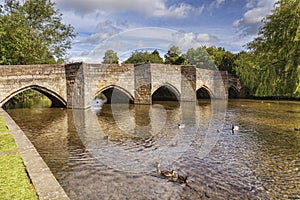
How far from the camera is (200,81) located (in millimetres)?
22266

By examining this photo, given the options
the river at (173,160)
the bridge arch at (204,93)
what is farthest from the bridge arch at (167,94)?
the river at (173,160)

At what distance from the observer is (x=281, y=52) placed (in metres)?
16.1

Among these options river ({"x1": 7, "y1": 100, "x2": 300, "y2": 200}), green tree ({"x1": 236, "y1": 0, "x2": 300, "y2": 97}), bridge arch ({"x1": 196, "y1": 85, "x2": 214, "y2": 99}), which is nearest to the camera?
river ({"x1": 7, "y1": 100, "x2": 300, "y2": 200})

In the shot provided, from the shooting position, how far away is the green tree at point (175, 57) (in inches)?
1716

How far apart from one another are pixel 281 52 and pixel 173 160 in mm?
14519

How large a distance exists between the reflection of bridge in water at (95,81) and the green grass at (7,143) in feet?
29.9

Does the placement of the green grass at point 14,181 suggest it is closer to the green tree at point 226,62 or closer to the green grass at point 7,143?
the green grass at point 7,143

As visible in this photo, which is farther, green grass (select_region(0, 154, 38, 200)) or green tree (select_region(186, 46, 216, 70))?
green tree (select_region(186, 46, 216, 70))

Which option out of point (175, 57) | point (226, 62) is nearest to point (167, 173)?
point (226, 62)

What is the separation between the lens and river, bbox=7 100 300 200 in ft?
12.7

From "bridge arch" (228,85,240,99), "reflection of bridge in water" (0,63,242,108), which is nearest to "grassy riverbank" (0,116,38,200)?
"reflection of bridge in water" (0,63,242,108)

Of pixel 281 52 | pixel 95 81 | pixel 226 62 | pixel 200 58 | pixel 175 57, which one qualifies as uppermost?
pixel 175 57

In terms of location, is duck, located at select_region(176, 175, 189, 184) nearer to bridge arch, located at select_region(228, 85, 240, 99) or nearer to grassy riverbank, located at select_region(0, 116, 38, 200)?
grassy riverbank, located at select_region(0, 116, 38, 200)

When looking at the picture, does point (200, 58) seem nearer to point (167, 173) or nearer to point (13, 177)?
point (167, 173)
